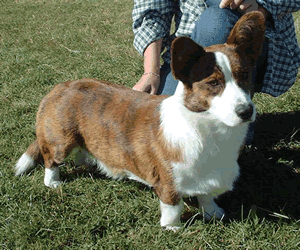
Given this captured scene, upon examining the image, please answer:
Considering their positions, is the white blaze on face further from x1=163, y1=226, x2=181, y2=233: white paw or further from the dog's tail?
the dog's tail

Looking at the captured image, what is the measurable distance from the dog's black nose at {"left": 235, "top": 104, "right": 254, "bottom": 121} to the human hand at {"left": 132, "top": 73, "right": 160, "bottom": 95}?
1.41m

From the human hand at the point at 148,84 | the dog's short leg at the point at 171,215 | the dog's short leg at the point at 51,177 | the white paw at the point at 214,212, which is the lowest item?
the dog's short leg at the point at 51,177

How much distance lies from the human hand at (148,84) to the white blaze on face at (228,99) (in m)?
1.26

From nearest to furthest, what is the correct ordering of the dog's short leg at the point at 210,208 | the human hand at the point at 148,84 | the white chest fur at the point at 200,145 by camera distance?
the white chest fur at the point at 200,145
the dog's short leg at the point at 210,208
the human hand at the point at 148,84

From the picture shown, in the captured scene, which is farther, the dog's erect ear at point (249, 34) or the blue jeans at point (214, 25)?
the blue jeans at point (214, 25)

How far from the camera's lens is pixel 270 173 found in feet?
9.41

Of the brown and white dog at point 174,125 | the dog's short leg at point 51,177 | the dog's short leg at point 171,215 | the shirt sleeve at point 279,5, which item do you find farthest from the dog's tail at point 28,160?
the shirt sleeve at point 279,5

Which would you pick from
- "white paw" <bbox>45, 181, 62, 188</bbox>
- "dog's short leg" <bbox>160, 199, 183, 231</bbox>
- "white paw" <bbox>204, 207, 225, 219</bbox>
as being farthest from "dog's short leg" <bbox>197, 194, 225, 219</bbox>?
"white paw" <bbox>45, 181, 62, 188</bbox>

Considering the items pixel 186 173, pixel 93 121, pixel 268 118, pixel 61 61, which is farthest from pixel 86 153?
pixel 61 61

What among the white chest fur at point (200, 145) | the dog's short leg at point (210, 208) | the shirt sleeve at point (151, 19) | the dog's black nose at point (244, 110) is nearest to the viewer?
the dog's black nose at point (244, 110)

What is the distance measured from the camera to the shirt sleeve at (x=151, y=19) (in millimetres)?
3117

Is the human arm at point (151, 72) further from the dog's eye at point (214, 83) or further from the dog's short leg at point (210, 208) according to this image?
the dog's eye at point (214, 83)

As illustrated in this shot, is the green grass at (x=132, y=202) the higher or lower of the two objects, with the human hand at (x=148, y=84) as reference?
lower

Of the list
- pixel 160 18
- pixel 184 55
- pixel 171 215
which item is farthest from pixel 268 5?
pixel 171 215
